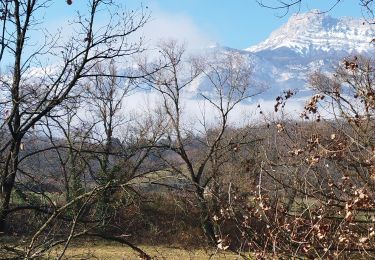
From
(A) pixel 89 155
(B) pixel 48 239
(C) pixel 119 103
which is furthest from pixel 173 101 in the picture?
(B) pixel 48 239

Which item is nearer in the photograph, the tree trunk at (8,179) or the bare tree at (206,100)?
the tree trunk at (8,179)

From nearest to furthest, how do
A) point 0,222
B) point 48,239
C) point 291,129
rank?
point 48,239 < point 0,222 < point 291,129

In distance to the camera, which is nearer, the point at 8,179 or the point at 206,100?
the point at 8,179

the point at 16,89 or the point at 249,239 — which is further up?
the point at 16,89

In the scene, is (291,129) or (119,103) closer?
(291,129)

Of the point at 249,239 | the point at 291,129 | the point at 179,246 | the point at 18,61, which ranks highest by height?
the point at 18,61

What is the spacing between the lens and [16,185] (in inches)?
264

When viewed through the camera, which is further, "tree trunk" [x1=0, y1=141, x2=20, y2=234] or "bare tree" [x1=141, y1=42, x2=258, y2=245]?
"bare tree" [x1=141, y1=42, x2=258, y2=245]

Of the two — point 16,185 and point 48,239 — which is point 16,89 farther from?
point 48,239

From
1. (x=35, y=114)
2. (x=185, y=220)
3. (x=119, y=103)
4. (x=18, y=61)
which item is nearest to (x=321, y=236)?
(x=35, y=114)

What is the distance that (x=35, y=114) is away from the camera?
6508mm

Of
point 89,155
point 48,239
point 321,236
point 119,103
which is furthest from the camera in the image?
point 119,103

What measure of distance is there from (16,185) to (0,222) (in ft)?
1.85

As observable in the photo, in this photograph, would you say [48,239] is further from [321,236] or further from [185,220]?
[185,220]
